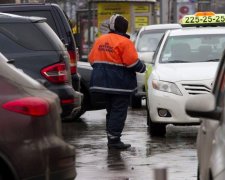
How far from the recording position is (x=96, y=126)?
15656 mm

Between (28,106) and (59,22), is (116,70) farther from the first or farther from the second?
(28,106)

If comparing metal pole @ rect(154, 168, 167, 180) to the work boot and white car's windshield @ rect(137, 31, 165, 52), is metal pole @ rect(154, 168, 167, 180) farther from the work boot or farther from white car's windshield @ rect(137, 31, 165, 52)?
white car's windshield @ rect(137, 31, 165, 52)

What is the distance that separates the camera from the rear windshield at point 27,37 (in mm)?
11794

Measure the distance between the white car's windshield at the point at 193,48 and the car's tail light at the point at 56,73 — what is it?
8.10ft

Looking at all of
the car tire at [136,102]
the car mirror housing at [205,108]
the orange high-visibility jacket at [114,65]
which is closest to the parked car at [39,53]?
the orange high-visibility jacket at [114,65]

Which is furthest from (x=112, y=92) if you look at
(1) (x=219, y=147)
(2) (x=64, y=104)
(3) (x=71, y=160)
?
(1) (x=219, y=147)

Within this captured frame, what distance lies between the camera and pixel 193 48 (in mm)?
14703

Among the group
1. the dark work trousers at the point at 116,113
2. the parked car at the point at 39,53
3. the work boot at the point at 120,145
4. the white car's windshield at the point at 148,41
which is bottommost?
the white car's windshield at the point at 148,41

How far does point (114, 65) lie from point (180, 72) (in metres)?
1.59

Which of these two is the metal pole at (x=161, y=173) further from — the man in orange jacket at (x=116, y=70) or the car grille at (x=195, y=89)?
the car grille at (x=195, y=89)

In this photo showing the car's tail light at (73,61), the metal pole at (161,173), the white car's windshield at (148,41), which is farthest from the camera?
the white car's windshield at (148,41)

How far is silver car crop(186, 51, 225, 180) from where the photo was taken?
5.71 metres

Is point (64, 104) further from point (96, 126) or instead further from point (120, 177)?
point (96, 126)

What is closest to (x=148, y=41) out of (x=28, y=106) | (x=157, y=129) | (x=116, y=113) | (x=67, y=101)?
(x=157, y=129)
